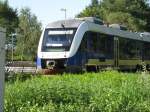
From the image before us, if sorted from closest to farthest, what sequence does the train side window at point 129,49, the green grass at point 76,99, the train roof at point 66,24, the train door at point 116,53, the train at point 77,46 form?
the green grass at point 76,99 < the train at point 77,46 < the train roof at point 66,24 < the train door at point 116,53 < the train side window at point 129,49

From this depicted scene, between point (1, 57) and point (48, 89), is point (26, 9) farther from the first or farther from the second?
point (1, 57)

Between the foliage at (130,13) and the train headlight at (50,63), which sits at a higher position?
the foliage at (130,13)

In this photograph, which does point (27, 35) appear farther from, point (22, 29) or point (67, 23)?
point (67, 23)

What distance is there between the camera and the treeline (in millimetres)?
66000

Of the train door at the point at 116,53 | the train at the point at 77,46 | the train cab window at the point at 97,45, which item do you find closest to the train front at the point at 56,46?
the train at the point at 77,46

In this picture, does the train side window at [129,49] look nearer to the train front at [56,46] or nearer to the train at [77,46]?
the train at [77,46]

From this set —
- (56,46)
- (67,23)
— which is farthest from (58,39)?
(67,23)

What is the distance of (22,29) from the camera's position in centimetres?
6838

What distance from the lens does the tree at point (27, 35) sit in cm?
6588

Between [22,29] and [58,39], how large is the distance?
3915 centimetres

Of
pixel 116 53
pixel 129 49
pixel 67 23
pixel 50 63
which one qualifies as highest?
pixel 67 23

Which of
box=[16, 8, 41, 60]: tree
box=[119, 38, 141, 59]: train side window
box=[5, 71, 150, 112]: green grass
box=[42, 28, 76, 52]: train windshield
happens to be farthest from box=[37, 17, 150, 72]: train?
box=[16, 8, 41, 60]: tree

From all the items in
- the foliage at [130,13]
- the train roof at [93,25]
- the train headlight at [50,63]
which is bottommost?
the train headlight at [50,63]

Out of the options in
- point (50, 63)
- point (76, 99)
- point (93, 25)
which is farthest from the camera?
point (93, 25)
